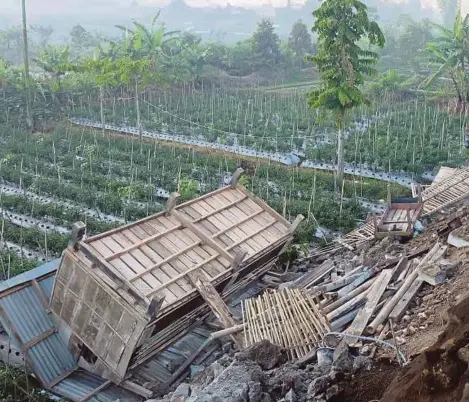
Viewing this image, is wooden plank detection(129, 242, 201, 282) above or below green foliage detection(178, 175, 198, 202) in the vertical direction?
above

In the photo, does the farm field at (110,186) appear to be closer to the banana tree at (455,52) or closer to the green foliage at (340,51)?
the green foliage at (340,51)

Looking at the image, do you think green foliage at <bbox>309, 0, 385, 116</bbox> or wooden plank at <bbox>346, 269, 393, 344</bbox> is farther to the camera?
green foliage at <bbox>309, 0, 385, 116</bbox>

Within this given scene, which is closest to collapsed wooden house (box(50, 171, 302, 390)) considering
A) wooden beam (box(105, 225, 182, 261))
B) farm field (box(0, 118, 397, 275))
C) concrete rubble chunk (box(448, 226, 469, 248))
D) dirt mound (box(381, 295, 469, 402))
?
wooden beam (box(105, 225, 182, 261))

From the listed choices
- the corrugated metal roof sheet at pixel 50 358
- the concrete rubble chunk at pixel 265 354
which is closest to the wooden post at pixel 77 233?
the corrugated metal roof sheet at pixel 50 358

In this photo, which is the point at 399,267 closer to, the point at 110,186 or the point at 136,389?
the point at 136,389

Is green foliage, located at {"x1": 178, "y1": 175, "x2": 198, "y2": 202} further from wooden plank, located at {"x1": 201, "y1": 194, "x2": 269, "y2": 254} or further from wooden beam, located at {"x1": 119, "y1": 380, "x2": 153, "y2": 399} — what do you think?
wooden beam, located at {"x1": 119, "y1": 380, "x2": 153, "y2": 399}

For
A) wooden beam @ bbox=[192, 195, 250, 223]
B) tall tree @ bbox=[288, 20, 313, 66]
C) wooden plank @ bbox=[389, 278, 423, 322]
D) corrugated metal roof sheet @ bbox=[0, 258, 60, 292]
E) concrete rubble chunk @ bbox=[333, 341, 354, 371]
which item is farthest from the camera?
tall tree @ bbox=[288, 20, 313, 66]
